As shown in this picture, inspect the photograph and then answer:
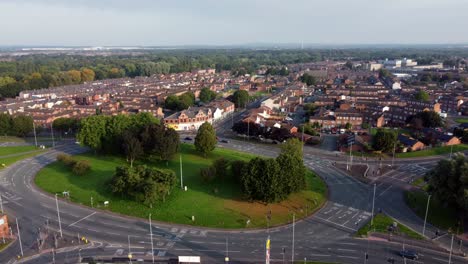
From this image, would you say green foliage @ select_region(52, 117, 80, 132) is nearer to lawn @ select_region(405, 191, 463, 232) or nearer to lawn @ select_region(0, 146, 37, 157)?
lawn @ select_region(0, 146, 37, 157)

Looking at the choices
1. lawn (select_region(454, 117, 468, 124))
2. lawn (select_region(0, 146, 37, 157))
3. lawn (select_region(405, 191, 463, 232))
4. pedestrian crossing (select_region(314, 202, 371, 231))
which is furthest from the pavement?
lawn (select_region(454, 117, 468, 124))

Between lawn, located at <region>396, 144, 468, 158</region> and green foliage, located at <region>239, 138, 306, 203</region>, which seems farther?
lawn, located at <region>396, 144, 468, 158</region>

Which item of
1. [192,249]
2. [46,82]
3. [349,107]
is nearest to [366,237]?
[192,249]

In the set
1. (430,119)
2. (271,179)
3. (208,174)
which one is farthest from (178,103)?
(271,179)

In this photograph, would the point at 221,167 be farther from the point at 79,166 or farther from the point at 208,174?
the point at 79,166

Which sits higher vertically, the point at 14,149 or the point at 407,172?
the point at 14,149

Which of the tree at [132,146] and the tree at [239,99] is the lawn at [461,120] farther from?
the tree at [132,146]
